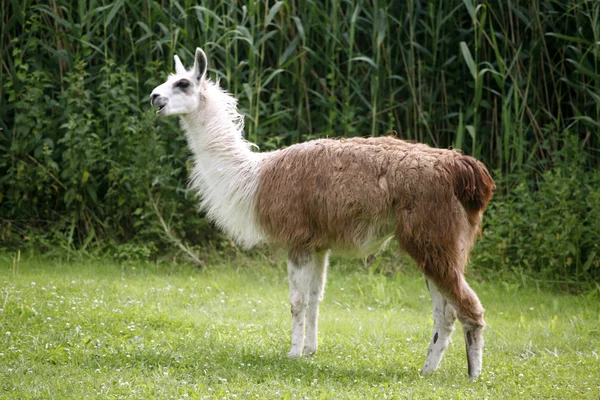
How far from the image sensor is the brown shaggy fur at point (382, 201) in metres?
6.12

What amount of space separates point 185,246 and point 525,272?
3.82m

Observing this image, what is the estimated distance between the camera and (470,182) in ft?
20.2

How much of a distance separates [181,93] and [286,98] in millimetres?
4178

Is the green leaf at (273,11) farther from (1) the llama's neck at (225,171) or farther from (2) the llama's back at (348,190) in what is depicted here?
(2) the llama's back at (348,190)

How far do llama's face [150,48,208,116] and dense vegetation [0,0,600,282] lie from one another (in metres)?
2.80

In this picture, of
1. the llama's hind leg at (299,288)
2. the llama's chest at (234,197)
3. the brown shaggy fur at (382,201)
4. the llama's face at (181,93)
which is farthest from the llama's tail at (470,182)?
the llama's face at (181,93)

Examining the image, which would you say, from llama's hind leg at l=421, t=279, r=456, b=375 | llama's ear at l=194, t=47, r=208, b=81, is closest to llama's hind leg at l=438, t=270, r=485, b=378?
llama's hind leg at l=421, t=279, r=456, b=375

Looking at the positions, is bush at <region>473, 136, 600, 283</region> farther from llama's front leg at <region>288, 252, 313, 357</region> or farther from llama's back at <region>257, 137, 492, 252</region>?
llama's front leg at <region>288, 252, 313, 357</region>

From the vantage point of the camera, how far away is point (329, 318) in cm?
829

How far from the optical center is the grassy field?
5797 millimetres

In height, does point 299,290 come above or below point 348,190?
below

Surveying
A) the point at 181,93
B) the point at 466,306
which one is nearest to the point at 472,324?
the point at 466,306

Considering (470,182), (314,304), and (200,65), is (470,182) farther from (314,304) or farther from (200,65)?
(200,65)

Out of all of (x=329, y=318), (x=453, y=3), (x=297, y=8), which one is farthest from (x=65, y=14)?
(x=329, y=318)
